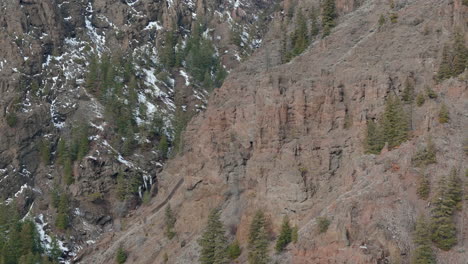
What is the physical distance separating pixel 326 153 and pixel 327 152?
149 millimetres

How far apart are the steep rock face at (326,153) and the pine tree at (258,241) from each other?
4.53 feet

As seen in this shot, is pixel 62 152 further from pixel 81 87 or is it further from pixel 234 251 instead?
pixel 234 251

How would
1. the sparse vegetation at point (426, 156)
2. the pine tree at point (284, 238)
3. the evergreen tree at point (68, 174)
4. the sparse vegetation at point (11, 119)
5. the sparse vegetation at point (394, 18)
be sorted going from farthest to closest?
the sparse vegetation at point (11, 119)
the evergreen tree at point (68, 174)
the sparse vegetation at point (394, 18)
the pine tree at point (284, 238)
the sparse vegetation at point (426, 156)

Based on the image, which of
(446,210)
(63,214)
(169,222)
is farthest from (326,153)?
(63,214)

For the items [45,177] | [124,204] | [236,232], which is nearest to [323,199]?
[236,232]

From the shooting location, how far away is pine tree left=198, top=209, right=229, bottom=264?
251 feet

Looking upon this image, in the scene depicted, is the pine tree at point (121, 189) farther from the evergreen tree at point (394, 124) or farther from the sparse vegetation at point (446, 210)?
the sparse vegetation at point (446, 210)

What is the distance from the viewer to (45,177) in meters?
117

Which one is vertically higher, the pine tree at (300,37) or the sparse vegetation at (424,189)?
the pine tree at (300,37)

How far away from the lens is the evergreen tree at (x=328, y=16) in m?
105

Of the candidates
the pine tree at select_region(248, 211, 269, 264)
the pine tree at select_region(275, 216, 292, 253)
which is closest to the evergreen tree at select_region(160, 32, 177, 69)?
the pine tree at select_region(248, 211, 269, 264)

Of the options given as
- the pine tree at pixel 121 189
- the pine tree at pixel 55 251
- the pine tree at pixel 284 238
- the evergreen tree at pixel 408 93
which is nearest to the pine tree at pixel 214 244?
the pine tree at pixel 284 238

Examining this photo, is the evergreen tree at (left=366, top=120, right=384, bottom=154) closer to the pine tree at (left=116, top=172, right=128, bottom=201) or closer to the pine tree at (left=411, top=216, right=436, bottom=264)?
the pine tree at (left=411, top=216, right=436, bottom=264)

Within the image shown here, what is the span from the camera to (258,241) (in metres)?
73.6
